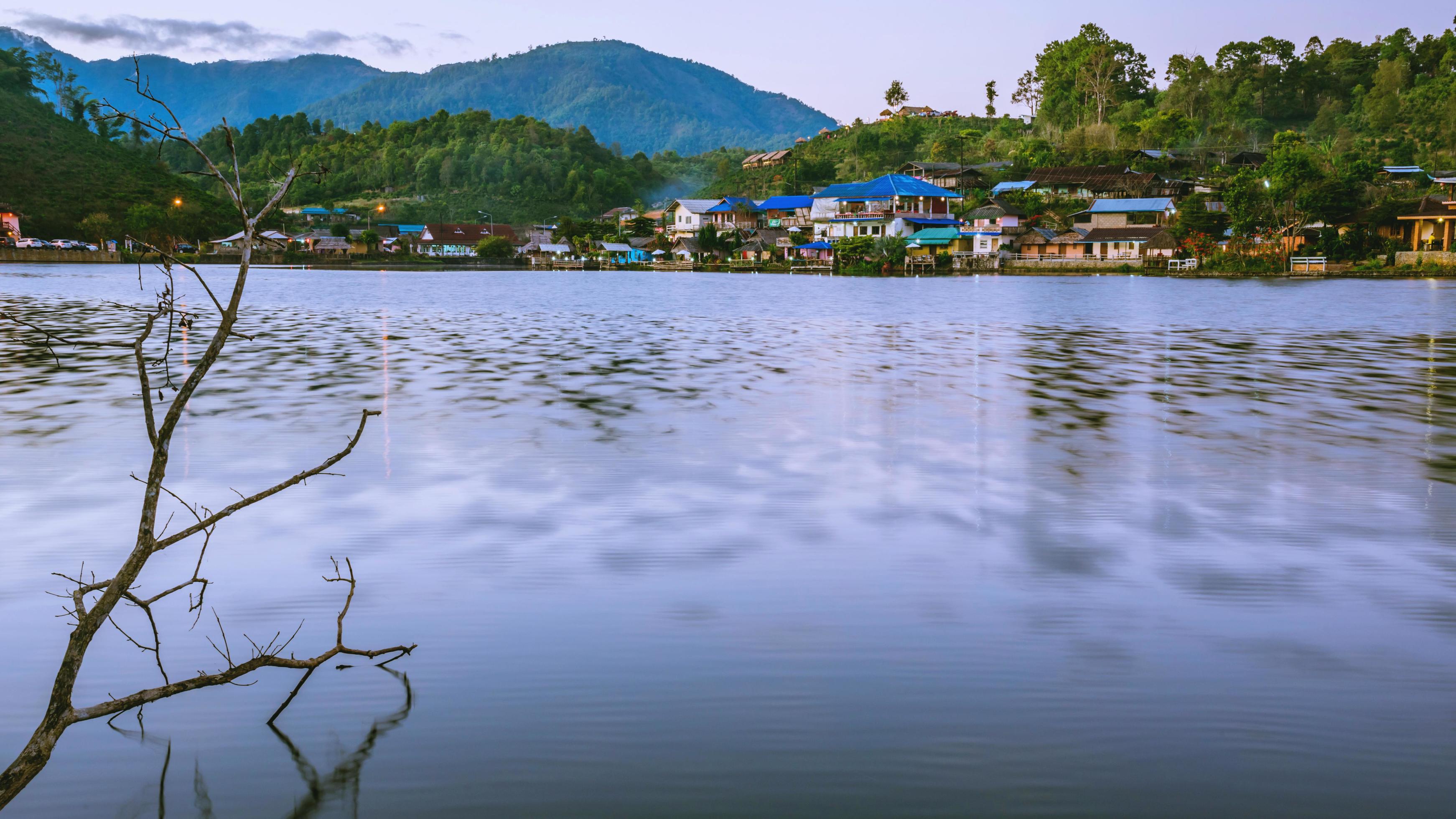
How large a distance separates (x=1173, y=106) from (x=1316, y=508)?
12328cm

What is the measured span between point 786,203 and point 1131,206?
106 feet

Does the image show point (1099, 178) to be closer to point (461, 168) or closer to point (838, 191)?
point (838, 191)

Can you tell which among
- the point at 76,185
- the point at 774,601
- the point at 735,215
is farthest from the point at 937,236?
the point at 76,185

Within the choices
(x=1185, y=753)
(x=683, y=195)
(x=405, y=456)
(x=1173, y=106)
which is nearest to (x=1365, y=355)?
(x=405, y=456)

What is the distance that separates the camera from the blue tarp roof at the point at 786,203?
326ft

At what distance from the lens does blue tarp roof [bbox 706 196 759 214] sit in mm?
103938

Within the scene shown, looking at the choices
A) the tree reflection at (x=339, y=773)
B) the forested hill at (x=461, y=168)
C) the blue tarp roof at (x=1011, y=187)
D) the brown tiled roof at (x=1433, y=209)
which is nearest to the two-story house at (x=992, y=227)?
the blue tarp roof at (x=1011, y=187)

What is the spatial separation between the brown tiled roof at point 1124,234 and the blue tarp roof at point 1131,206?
1315mm

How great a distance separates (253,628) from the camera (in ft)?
18.4

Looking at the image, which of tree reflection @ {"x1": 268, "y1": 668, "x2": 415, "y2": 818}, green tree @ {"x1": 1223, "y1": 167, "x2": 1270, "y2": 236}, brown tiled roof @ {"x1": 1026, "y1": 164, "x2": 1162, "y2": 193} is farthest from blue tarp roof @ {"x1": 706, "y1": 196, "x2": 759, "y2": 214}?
tree reflection @ {"x1": 268, "y1": 668, "x2": 415, "y2": 818}

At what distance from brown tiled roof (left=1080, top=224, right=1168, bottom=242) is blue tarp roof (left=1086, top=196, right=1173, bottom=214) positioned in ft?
4.31

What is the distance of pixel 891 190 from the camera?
87.1m

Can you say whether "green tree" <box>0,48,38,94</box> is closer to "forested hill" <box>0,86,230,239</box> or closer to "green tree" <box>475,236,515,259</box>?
"forested hill" <box>0,86,230,239</box>

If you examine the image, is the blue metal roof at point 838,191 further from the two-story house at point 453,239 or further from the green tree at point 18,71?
the green tree at point 18,71
